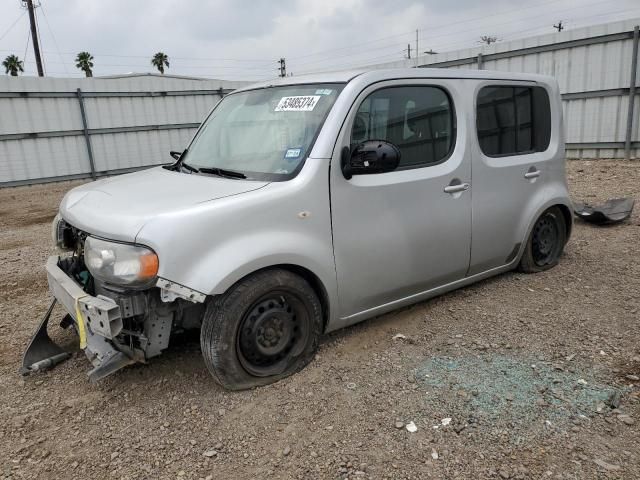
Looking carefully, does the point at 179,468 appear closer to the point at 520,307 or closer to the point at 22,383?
the point at 22,383

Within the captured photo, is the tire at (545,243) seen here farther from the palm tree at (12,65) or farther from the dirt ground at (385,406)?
the palm tree at (12,65)

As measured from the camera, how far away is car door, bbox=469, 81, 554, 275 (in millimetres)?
3916

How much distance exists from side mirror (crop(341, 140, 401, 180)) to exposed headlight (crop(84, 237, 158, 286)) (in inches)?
50.3

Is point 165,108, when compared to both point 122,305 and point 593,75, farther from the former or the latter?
point 122,305

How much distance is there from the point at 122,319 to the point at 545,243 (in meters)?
3.84

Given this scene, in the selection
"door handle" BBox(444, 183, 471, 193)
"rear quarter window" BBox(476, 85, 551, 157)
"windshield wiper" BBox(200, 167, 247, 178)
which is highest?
"rear quarter window" BBox(476, 85, 551, 157)

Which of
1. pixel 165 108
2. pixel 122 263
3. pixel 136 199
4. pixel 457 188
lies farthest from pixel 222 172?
pixel 165 108

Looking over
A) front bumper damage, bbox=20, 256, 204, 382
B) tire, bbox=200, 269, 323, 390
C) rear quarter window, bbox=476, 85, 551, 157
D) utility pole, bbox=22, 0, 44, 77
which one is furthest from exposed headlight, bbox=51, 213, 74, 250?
utility pole, bbox=22, 0, 44, 77

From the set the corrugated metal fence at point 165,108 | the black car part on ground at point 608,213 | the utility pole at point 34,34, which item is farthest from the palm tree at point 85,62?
the black car part on ground at point 608,213

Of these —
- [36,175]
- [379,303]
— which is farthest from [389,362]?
[36,175]

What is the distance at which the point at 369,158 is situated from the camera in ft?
9.96

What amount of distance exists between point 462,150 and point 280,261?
177 cm

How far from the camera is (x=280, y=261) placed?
9.37ft

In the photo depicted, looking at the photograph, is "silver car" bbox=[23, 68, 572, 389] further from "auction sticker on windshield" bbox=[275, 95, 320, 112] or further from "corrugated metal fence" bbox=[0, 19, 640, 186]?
"corrugated metal fence" bbox=[0, 19, 640, 186]
